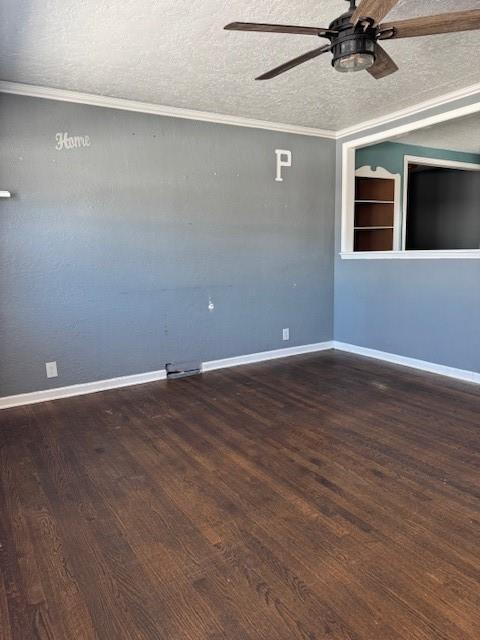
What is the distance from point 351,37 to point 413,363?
10.2ft

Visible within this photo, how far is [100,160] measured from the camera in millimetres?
3684

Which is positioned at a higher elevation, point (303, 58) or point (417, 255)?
point (303, 58)

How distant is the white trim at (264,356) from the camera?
14.7ft

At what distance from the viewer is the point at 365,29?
2.02 metres

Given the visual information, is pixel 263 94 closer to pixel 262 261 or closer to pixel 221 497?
pixel 262 261

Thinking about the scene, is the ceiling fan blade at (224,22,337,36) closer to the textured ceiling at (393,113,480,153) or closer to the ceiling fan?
the ceiling fan

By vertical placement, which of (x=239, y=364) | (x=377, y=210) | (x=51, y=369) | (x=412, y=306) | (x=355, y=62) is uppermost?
(x=355, y=62)

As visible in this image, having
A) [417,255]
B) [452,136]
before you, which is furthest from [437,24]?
[452,136]

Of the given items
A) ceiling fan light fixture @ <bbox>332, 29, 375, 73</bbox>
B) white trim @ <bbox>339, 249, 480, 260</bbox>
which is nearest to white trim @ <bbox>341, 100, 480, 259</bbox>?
white trim @ <bbox>339, 249, 480, 260</bbox>

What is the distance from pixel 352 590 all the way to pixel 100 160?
3.49m

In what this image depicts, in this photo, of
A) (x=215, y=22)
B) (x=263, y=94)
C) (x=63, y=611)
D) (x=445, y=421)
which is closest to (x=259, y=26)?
(x=215, y=22)

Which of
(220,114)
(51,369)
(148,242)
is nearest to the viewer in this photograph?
(51,369)

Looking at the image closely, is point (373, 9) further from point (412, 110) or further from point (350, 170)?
point (350, 170)

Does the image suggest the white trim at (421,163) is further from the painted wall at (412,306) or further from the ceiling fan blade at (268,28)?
the ceiling fan blade at (268,28)
